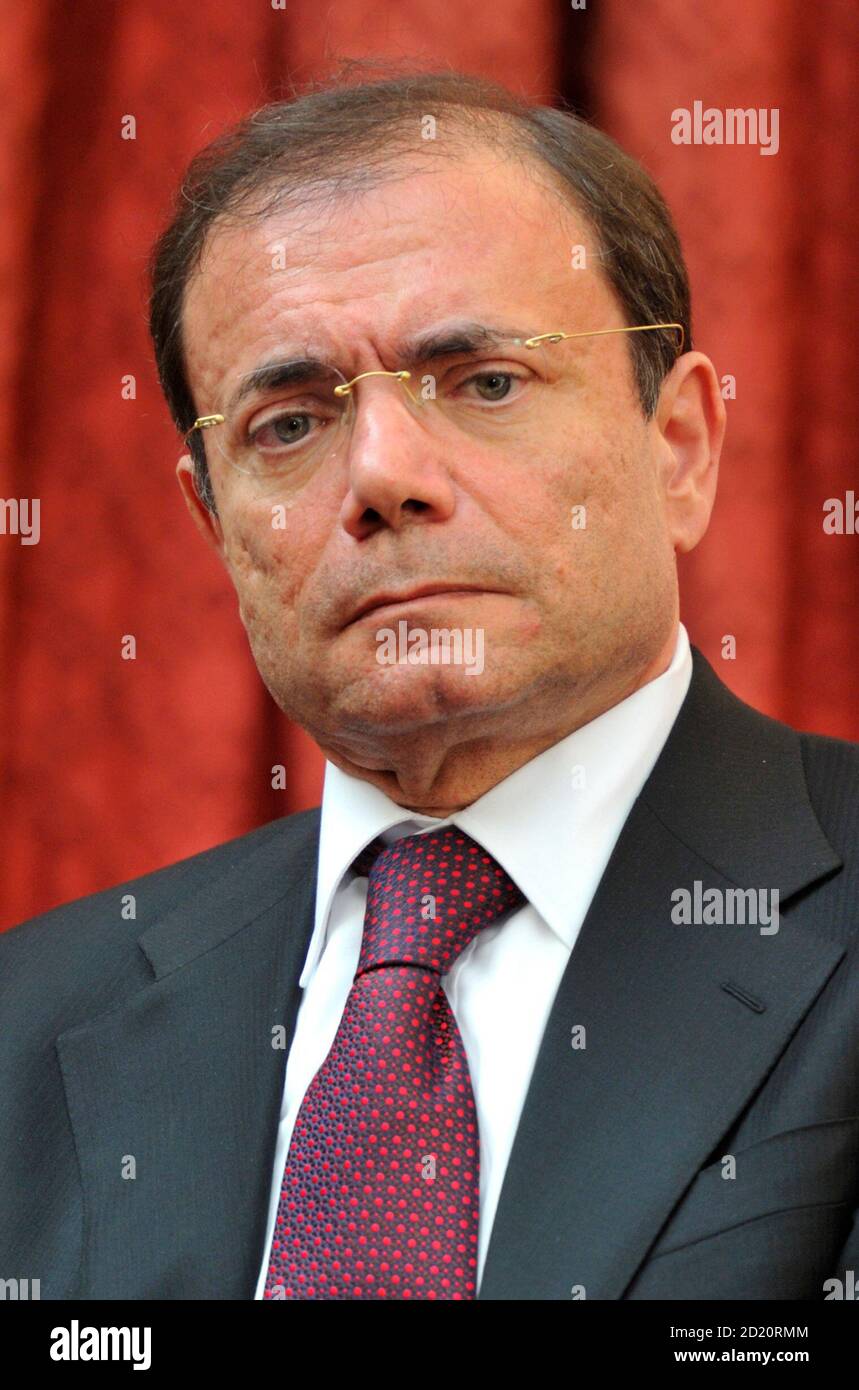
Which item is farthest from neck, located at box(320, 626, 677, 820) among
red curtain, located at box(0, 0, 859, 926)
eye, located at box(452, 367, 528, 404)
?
red curtain, located at box(0, 0, 859, 926)

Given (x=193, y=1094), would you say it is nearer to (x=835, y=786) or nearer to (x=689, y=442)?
(x=835, y=786)

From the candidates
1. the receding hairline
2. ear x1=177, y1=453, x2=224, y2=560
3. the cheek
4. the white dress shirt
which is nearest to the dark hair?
the receding hairline

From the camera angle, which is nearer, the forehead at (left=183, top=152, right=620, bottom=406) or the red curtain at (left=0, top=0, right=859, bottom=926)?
the forehead at (left=183, top=152, right=620, bottom=406)

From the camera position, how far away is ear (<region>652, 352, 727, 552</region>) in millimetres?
1658

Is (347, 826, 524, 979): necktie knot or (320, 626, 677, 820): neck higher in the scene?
(320, 626, 677, 820): neck

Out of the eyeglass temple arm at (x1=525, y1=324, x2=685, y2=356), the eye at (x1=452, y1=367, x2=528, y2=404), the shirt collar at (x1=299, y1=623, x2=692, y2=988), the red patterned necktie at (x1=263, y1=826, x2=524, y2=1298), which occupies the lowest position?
the red patterned necktie at (x1=263, y1=826, x2=524, y2=1298)

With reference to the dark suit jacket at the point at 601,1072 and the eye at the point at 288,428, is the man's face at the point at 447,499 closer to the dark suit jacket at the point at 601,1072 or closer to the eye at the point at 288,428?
the eye at the point at 288,428

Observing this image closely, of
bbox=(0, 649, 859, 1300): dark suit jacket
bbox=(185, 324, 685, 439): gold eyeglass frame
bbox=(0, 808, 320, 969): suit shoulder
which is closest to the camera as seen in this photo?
bbox=(0, 649, 859, 1300): dark suit jacket

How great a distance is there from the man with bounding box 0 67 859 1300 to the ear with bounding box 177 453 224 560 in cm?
11

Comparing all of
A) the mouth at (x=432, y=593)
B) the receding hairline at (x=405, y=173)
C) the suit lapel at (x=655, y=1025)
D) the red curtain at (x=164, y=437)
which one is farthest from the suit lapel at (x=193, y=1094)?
the receding hairline at (x=405, y=173)

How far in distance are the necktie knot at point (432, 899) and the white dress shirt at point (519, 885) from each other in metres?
0.02

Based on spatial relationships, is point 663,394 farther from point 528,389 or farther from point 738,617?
point 738,617

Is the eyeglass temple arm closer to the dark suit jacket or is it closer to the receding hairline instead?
the receding hairline

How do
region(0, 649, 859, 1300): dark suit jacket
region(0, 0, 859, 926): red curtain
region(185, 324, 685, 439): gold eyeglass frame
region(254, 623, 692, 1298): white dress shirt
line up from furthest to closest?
1. region(0, 0, 859, 926): red curtain
2. region(185, 324, 685, 439): gold eyeglass frame
3. region(254, 623, 692, 1298): white dress shirt
4. region(0, 649, 859, 1300): dark suit jacket
